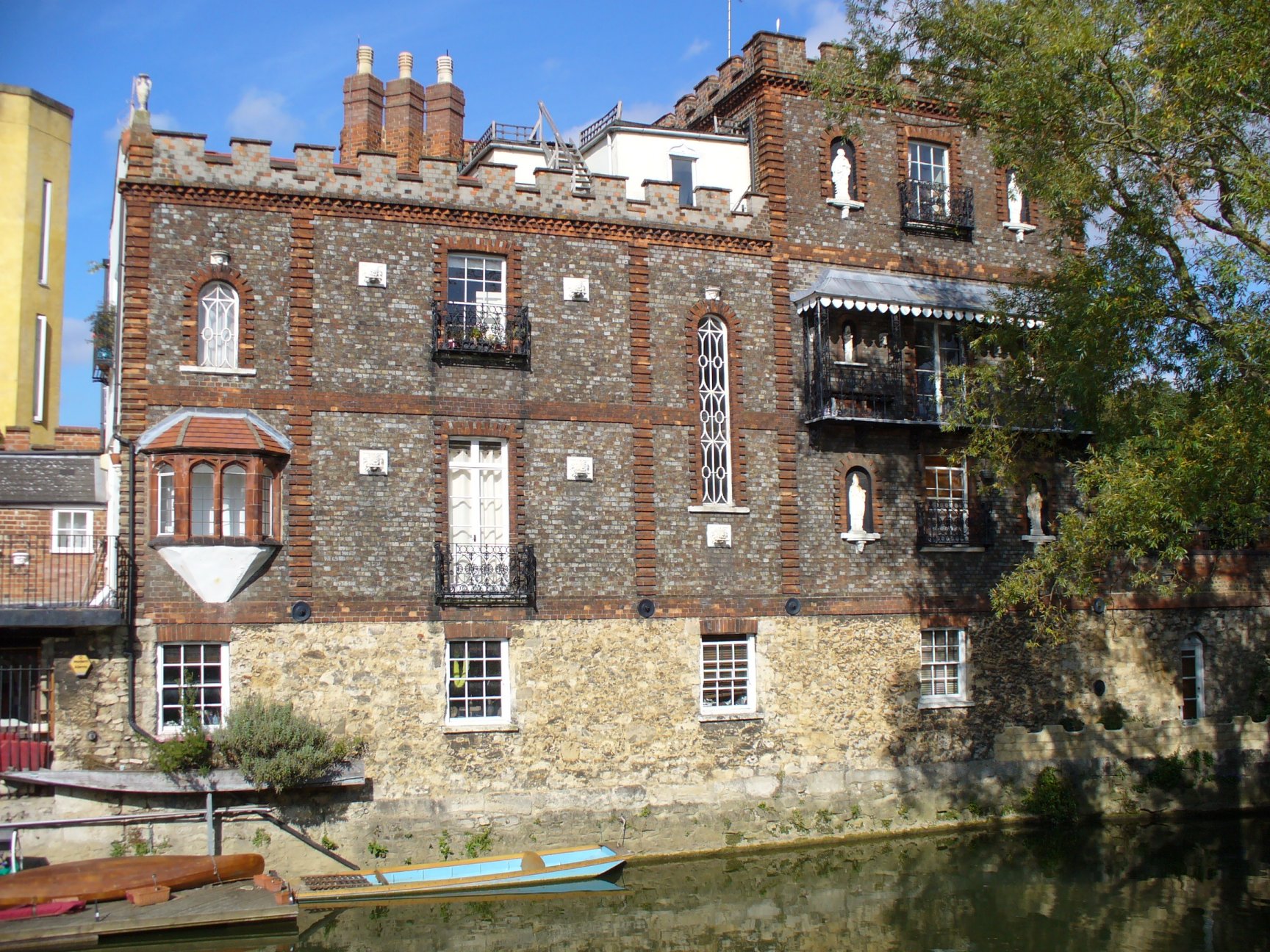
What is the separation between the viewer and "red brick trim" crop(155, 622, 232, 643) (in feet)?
58.9

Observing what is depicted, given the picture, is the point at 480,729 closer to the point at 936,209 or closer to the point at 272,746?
the point at 272,746

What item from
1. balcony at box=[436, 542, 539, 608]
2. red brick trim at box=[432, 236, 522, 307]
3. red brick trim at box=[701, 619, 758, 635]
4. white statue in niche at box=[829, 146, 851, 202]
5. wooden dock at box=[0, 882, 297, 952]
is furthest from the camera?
white statue in niche at box=[829, 146, 851, 202]

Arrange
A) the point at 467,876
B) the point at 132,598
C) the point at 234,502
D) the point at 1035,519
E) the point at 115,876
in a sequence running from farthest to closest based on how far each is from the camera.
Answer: the point at 1035,519, the point at 234,502, the point at 132,598, the point at 467,876, the point at 115,876

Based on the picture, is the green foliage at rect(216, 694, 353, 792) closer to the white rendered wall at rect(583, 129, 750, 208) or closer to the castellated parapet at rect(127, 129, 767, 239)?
the castellated parapet at rect(127, 129, 767, 239)

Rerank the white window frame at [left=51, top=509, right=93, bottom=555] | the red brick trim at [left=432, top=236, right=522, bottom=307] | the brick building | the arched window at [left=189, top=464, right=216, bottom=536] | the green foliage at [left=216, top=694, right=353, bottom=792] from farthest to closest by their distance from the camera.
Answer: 1. the white window frame at [left=51, top=509, right=93, bottom=555]
2. the red brick trim at [left=432, top=236, right=522, bottom=307]
3. the brick building
4. the arched window at [left=189, top=464, right=216, bottom=536]
5. the green foliage at [left=216, top=694, right=353, bottom=792]

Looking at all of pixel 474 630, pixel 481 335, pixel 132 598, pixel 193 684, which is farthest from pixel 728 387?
pixel 132 598

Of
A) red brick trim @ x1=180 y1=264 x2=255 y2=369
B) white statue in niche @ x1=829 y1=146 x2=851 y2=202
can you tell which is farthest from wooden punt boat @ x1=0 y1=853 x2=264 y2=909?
white statue in niche @ x1=829 y1=146 x2=851 y2=202

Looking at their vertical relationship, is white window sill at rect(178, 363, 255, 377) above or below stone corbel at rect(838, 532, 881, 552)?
above

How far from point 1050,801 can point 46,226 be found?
2884cm

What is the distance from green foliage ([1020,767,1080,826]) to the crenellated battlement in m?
11.5

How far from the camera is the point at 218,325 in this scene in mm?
18984

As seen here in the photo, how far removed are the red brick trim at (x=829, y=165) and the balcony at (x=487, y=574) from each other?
9075 millimetres

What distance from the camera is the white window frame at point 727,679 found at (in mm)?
20906

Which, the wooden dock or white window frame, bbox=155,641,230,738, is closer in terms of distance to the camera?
the wooden dock
